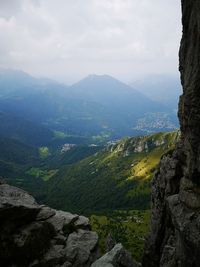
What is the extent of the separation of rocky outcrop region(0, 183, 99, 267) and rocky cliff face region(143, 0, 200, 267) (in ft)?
31.3

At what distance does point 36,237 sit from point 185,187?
2075cm

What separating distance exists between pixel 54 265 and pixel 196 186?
21.3m

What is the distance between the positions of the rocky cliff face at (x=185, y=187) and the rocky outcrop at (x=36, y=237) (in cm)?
954

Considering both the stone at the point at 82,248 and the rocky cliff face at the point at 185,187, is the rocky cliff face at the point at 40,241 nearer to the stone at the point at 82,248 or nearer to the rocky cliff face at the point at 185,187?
the stone at the point at 82,248

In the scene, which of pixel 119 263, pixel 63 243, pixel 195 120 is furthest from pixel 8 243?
pixel 195 120

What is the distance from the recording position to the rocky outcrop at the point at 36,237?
155 feet

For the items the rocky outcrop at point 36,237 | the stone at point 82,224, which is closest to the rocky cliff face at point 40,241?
the rocky outcrop at point 36,237

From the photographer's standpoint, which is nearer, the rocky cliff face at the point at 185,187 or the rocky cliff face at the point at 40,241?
the rocky cliff face at the point at 185,187

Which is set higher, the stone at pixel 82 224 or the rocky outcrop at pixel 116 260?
the stone at pixel 82 224

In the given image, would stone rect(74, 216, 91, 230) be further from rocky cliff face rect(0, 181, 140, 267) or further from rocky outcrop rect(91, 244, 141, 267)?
rocky outcrop rect(91, 244, 141, 267)

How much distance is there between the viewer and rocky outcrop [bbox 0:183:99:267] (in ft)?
155

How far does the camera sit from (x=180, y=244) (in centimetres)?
3994

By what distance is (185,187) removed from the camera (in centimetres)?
4372

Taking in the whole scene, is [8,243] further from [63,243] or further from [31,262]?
[63,243]
